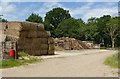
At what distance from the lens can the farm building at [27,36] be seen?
114 feet

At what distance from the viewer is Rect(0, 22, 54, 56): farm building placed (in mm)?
34812

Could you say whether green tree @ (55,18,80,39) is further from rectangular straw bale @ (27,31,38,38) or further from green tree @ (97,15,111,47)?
rectangular straw bale @ (27,31,38,38)

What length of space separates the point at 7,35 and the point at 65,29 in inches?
2545

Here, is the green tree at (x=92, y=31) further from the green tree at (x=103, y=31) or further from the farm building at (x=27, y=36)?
the farm building at (x=27, y=36)

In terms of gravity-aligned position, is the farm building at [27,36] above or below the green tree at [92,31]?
below

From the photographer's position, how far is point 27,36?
3612cm

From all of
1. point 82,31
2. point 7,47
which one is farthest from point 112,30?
point 7,47

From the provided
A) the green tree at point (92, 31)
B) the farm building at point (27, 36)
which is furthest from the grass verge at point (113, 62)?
the green tree at point (92, 31)

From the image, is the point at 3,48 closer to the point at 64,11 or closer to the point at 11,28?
the point at 11,28

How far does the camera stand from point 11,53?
83.9ft

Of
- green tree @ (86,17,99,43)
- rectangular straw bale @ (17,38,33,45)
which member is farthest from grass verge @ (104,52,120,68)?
green tree @ (86,17,99,43)

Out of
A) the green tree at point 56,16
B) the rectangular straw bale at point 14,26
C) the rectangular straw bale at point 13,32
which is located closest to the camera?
the rectangular straw bale at point 13,32

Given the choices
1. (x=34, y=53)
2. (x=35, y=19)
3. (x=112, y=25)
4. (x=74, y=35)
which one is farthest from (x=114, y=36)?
(x=34, y=53)

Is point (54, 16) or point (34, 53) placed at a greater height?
point (54, 16)
